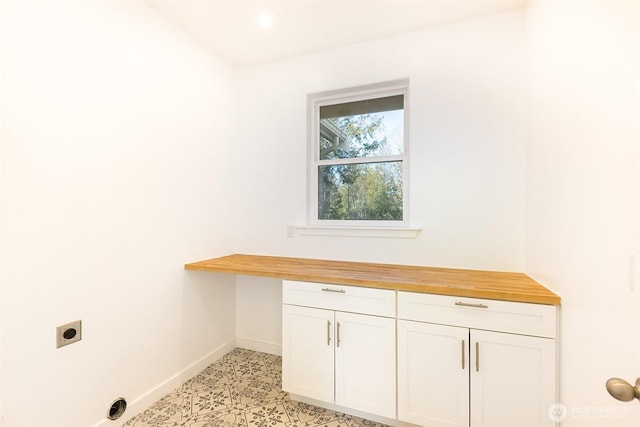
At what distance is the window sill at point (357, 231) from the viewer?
2139 mm

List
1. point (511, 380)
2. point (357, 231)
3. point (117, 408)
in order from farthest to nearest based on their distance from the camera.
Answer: point (357, 231) → point (117, 408) → point (511, 380)

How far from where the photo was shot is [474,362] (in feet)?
4.89

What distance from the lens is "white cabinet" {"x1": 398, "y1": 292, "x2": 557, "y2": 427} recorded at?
4.58 ft

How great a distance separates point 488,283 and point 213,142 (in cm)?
231

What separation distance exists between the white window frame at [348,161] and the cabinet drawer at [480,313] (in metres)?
0.66

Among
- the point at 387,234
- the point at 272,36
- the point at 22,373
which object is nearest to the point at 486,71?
the point at 387,234

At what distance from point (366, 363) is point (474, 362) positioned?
592mm

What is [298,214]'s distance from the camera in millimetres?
2500

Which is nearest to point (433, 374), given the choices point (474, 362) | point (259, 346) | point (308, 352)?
point (474, 362)

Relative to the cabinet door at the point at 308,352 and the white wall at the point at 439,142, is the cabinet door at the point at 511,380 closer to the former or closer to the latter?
the white wall at the point at 439,142

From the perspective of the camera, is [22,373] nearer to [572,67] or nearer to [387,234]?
[387,234]

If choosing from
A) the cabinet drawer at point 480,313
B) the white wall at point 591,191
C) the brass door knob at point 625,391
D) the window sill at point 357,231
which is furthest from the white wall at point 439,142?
the brass door knob at point 625,391

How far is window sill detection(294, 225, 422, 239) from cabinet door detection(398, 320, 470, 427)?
2.40 ft

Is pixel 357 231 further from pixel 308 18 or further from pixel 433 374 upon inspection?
pixel 308 18
